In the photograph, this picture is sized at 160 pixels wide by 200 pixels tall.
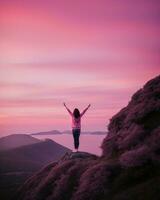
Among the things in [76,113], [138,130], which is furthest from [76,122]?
[138,130]

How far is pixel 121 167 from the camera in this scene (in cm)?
2470

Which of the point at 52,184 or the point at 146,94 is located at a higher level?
the point at 146,94

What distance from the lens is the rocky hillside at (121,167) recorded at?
→ 2265 centimetres

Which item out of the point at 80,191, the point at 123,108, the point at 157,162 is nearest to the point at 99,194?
the point at 80,191

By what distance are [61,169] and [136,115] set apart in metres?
6.57

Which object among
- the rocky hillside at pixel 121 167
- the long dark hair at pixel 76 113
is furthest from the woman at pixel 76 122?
the rocky hillside at pixel 121 167

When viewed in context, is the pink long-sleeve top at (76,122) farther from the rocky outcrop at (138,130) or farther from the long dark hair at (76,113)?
the rocky outcrop at (138,130)

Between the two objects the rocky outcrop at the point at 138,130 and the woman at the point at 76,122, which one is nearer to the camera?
the rocky outcrop at the point at 138,130

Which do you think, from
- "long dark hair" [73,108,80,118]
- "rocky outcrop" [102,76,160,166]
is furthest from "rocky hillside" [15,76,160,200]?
"long dark hair" [73,108,80,118]

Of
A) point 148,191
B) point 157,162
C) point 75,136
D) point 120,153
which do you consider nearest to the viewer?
point 148,191

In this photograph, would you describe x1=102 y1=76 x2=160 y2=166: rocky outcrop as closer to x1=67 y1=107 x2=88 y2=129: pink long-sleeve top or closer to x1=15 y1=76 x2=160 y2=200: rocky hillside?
x1=15 y1=76 x2=160 y2=200: rocky hillside

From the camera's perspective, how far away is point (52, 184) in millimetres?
29688

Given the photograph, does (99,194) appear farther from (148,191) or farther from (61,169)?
(61,169)

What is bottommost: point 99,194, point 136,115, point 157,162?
point 99,194
